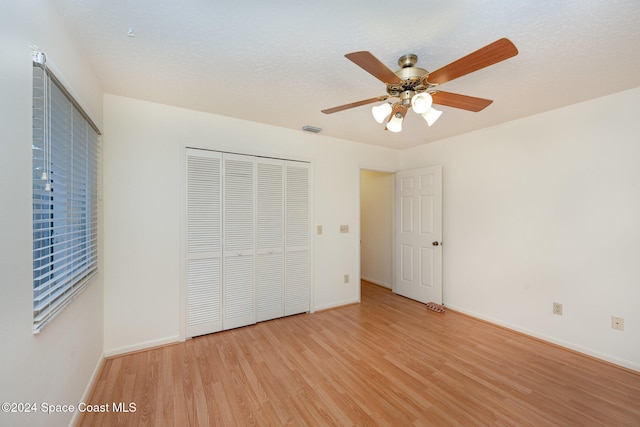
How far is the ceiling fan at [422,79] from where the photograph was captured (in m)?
1.24

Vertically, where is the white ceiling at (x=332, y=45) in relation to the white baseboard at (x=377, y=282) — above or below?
above

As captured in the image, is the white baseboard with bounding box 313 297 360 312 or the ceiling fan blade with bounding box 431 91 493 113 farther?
the white baseboard with bounding box 313 297 360 312

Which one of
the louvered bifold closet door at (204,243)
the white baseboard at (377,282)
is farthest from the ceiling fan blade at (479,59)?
the white baseboard at (377,282)

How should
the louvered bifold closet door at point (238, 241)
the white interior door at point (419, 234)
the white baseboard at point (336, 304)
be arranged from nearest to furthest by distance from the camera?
the louvered bifold closet door at point (238, 241) < the white baseboard at point (336, 304) < the white interior door at point (419, 234)

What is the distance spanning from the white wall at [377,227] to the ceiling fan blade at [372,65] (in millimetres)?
3127

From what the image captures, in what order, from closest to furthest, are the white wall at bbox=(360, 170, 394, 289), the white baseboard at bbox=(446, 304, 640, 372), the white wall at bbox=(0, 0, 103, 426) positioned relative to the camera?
the white wall at bbox=(0, 0, 103, 426)
the white baseboard at bbox=(446, 304, 640, 372)
the white wall at bbox=(360, 170, 394, 289)

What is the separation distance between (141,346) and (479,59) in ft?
11.6

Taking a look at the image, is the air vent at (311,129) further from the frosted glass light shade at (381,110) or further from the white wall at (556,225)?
the white wall at (556,225)

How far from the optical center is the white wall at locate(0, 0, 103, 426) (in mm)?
935

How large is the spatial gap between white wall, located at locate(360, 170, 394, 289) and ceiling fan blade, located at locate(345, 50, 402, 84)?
3.13 metres

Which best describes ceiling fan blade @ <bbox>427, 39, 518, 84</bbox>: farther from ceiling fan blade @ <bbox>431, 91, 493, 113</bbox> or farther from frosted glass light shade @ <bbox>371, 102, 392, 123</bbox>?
frosted glass light shade @ <bbox>371, 102, 392, 123</bbox>

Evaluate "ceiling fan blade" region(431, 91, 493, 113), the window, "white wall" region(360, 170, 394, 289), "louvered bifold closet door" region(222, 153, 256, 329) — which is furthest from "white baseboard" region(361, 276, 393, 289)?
the window

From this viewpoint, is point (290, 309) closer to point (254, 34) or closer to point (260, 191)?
point (260, 191)

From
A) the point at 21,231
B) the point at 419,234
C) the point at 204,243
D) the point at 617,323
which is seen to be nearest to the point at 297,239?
the point at 204,243
